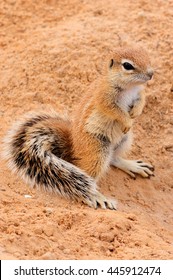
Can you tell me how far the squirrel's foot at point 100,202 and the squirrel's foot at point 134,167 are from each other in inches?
24.8

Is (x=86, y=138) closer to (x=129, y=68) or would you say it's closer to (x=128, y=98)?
(x=128, y=98)

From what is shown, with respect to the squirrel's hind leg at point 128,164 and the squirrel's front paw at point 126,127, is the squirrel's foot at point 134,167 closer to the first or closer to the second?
the squirrel's hind leg at point 128,164

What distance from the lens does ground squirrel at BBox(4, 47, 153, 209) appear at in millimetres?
5336

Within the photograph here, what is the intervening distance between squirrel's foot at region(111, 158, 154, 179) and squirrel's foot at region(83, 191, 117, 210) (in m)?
A: 0.63

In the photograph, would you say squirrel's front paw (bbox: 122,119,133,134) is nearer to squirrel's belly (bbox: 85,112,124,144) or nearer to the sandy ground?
squirrel's belly (bbox: 85,112,124,144)

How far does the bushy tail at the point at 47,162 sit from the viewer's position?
5.34 metres

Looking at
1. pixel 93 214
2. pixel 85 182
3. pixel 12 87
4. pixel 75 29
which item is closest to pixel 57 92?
pixel 12 87

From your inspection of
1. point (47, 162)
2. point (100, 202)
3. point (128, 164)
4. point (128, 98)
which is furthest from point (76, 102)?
point (100, 202)

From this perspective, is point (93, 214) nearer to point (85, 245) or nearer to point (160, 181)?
point (85, 245)

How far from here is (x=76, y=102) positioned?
20.9 feet

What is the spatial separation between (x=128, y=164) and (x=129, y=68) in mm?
1041

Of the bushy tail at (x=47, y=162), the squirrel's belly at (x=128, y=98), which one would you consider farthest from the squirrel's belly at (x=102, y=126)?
the bushy tail at (x=47, y=162)

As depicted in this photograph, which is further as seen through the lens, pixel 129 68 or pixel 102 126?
pixel 102 126

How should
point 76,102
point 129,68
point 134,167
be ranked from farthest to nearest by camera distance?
point 76,102, point 134,167, point 129,68
